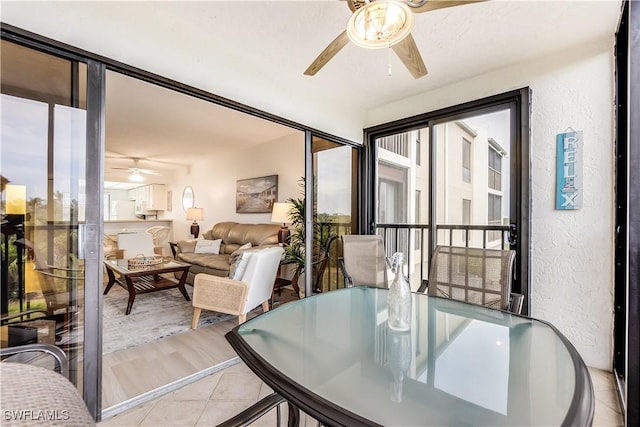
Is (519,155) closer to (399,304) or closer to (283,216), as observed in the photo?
(399,304)

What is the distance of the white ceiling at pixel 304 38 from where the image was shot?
174cm

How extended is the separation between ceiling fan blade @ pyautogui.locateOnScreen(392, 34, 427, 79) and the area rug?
3.05 meters

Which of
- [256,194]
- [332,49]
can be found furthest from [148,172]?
[332,49]

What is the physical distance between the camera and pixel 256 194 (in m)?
5.37

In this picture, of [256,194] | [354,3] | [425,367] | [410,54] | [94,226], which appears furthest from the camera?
[256,194]

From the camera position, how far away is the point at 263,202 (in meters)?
5.24

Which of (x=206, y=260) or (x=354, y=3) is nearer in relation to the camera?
(x=354, y=3)

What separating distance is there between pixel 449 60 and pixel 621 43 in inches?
43.3

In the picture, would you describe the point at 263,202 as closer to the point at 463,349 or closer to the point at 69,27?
the point at 69,27

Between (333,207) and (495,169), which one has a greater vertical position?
(495,169)

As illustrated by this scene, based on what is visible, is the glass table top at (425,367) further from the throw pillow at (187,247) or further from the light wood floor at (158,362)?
the throw pillow at (187,247)

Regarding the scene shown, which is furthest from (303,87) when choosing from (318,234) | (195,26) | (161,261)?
(161,261)

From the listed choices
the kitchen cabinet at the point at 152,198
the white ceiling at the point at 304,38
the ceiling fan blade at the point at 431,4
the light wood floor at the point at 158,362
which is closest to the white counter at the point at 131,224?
the kitchen cabinet at the point at 152,198

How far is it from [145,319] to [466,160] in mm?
4859
